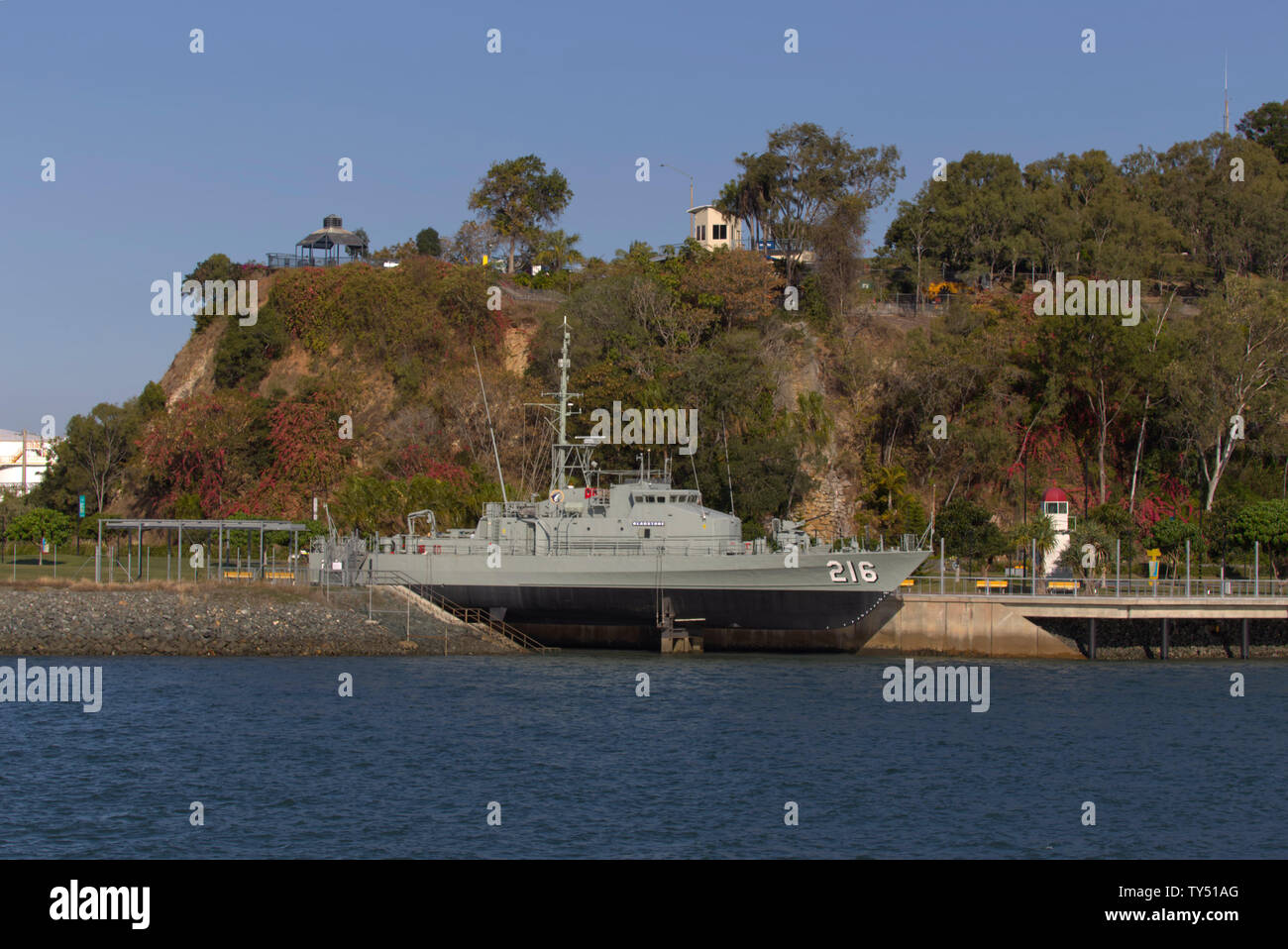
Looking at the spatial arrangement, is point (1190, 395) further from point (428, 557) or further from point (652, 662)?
point (428, 557)

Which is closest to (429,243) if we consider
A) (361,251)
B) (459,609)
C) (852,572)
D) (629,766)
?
(361,251)

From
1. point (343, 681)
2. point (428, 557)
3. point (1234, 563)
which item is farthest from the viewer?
point (1234, 563)

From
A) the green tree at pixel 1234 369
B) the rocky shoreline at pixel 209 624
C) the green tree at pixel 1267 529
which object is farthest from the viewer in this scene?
the green tree at pixel 1234 369

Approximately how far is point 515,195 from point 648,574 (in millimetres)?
57725

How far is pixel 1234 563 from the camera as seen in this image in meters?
62.9

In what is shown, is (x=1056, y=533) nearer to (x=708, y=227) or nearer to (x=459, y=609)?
(x=459, y=609)

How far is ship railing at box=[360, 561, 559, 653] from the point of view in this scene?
171 feet

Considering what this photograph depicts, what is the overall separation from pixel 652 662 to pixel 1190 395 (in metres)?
35.2

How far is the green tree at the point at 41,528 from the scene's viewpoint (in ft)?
212

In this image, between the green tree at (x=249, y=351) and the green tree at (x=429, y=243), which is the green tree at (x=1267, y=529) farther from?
the green tree at (x=429, y=243)

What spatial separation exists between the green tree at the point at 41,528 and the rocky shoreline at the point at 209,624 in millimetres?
14280

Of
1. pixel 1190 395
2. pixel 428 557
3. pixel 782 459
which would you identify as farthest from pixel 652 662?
pixel 1190 395

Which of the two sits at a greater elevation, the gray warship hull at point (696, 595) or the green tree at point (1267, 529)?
the green tree at point (1267, 529)

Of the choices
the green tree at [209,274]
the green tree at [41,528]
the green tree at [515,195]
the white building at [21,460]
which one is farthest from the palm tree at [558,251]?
the white building at [21,460]
